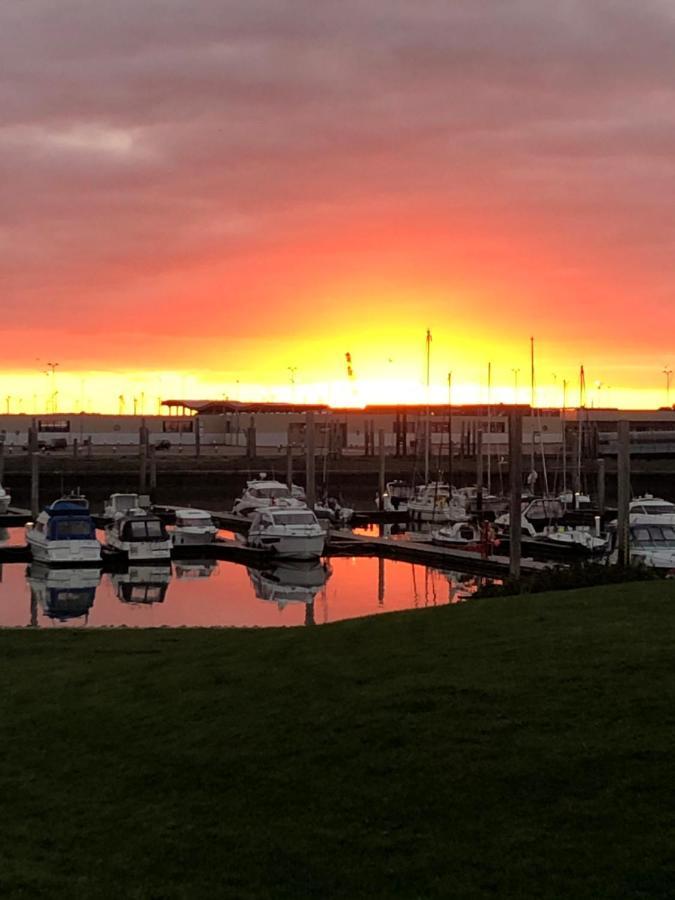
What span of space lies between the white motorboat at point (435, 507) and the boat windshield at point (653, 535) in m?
31.7

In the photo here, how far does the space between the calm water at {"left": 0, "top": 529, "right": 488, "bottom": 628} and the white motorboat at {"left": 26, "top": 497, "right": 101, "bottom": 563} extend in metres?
0.73

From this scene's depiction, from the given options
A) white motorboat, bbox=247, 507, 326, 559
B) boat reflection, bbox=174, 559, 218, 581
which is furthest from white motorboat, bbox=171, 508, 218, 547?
white motorboat, bbox=247, 507, 326, 559

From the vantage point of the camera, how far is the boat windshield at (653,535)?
5331 cm

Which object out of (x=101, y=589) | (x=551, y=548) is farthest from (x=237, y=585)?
(x=551, y=548)

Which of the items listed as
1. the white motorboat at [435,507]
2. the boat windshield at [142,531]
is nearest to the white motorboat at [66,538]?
the boat windshield at [142,531]

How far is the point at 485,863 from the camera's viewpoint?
428 inches

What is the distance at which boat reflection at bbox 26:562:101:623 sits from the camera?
158 ft

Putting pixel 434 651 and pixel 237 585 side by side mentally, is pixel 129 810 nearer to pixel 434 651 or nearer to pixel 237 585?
pixel 434 651

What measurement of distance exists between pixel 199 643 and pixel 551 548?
143 feet

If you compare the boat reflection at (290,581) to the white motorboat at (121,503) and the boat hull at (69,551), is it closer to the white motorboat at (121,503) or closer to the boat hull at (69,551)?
the boat hull at (69,551)

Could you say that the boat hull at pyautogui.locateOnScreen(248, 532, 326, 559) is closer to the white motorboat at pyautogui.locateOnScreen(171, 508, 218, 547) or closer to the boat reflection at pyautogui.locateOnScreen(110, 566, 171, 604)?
the white motorboat at pyautogui.locateOnScreen(171, 508, 218, 547)

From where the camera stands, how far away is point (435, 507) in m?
90.6

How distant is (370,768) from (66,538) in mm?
49313

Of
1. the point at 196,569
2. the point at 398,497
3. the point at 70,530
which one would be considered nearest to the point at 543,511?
the point at 196,569
